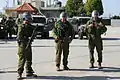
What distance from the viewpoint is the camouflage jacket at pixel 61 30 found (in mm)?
12320

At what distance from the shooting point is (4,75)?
11750 millimetres

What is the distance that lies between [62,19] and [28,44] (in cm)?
190

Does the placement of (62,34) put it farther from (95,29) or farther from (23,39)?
(23,39)

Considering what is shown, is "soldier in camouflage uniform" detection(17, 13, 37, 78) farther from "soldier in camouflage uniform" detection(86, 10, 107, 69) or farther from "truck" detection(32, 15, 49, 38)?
"truck" detection(32, 15, 49, 38)

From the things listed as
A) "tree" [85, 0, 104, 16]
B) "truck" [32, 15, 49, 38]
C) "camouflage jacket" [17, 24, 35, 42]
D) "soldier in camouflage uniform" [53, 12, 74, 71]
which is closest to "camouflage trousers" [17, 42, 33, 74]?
"camouflage jacket" [17, 24, 35, 42]

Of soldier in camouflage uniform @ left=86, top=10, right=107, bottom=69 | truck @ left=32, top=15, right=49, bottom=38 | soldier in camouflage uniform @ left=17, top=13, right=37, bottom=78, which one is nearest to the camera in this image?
soldier in camouflage uniform @ left=17, top=13, right=37, bottom=78

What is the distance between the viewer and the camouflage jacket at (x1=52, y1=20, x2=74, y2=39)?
12.3 meters

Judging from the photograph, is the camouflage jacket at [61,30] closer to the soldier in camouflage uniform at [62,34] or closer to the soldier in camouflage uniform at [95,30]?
the soldier in camouflage uniform at [62,34]

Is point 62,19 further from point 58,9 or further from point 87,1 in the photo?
point 87,1

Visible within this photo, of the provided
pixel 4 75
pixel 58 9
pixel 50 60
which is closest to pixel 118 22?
pixel 58 9

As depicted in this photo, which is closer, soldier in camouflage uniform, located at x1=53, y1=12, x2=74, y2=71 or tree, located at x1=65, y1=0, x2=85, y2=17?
soldier in camouflage uniform, located at x1=53, y1=12, x2=74, y2=71

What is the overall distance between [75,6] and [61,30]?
70.8 m

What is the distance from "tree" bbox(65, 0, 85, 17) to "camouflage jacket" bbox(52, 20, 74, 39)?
69089 mm

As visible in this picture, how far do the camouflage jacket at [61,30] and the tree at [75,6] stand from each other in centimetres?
6909
